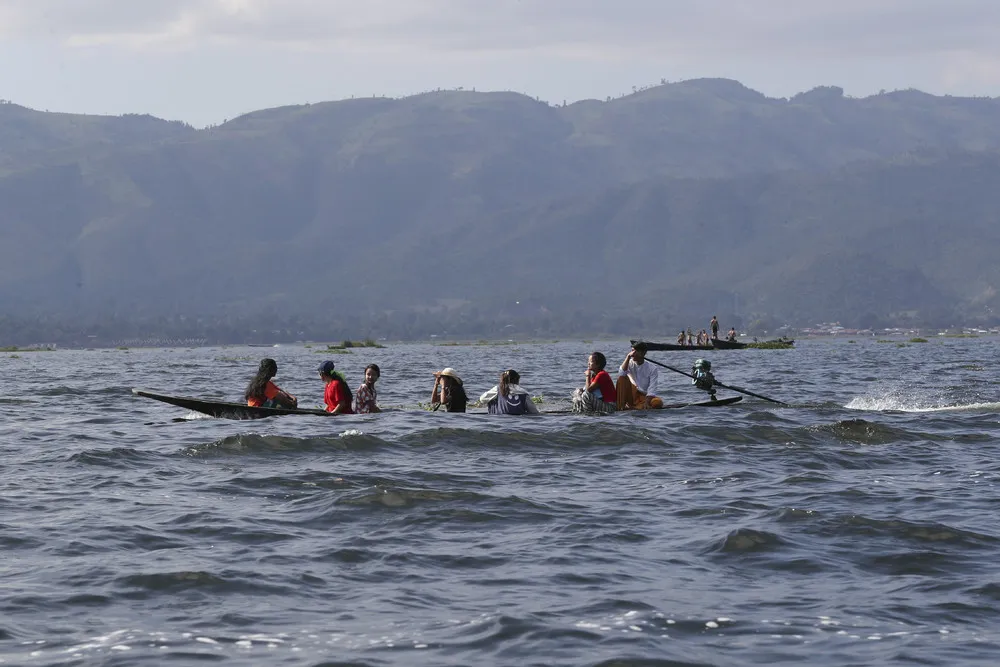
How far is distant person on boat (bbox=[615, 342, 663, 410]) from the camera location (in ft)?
99.7

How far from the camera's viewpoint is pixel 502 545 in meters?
15.3

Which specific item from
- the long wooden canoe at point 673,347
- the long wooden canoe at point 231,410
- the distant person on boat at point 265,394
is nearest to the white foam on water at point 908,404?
the long wooden canoe at point 231,410

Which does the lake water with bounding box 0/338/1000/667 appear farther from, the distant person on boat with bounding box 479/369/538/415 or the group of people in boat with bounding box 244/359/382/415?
the distant person on boat with bounding box 479/369/538/415

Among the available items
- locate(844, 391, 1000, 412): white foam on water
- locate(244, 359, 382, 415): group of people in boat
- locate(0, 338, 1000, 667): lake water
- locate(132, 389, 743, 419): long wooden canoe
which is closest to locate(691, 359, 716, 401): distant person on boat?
locate(844, 391, 1000, 412): white foam on water

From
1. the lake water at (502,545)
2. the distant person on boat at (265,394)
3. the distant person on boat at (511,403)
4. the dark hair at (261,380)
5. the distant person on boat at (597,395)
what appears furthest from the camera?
the distant person on boat at (597,395)

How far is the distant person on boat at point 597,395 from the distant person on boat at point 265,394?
6697 mm

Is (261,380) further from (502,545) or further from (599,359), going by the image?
(502,545)

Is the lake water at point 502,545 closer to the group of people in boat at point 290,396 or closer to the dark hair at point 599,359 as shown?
the group of people in boat at point 290,396

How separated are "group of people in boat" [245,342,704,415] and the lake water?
4.94 ft

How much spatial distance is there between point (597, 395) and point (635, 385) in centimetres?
109

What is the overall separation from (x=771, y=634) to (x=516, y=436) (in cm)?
1479

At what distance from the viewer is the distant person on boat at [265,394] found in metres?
29.1

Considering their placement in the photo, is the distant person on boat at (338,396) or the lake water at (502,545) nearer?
the lake water at (502,545)

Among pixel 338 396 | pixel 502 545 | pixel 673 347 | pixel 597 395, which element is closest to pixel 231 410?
pixel 338 396
